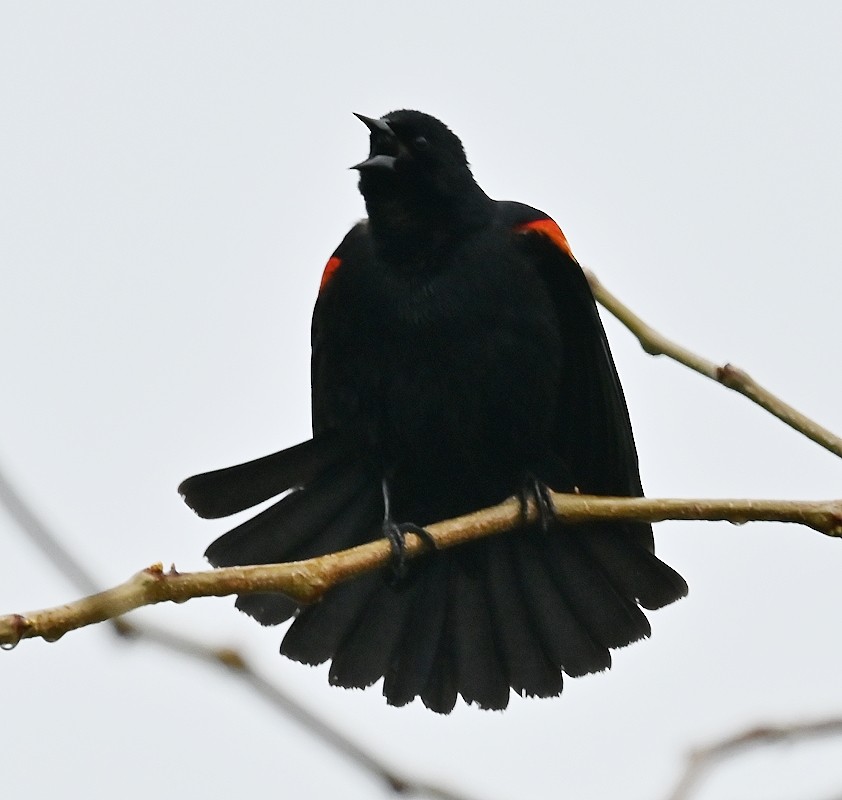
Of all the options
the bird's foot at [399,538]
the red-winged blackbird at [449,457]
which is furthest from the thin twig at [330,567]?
the red-winged blackbird at [449,457]

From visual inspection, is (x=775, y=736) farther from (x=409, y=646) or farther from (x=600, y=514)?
(x=409, y=646)

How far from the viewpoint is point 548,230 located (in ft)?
13.1

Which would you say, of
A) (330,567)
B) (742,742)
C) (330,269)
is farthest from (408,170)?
(742,742)

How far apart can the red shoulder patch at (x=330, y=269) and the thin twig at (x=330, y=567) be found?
1.10 meters

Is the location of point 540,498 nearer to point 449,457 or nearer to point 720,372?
point 449,457

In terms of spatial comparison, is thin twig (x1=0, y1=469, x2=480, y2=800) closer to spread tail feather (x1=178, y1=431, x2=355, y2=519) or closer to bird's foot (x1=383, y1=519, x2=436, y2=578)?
bird's foot (x1=383, y1=519, x2=436, y2=578)

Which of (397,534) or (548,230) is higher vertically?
(548,230)

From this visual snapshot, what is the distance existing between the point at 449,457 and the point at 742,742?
2.06 m

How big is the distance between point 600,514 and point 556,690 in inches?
49.8

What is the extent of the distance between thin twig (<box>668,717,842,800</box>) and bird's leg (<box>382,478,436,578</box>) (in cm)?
105

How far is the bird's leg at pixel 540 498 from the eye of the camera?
3.84 m

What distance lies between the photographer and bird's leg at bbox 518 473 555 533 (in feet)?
12.6

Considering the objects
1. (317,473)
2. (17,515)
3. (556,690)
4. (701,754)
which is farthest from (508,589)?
(17,515)

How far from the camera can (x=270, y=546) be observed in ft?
12.7
